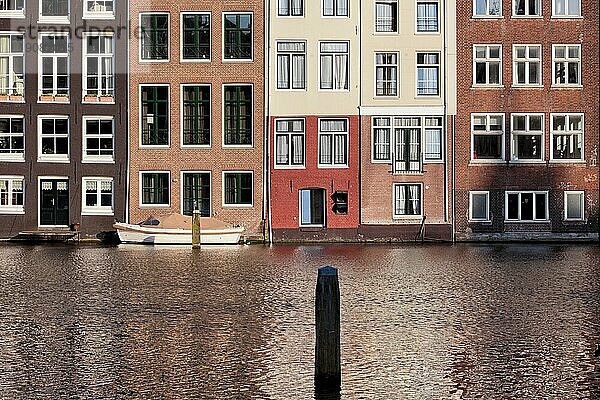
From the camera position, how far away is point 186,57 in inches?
2309

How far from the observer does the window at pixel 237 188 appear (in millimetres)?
58656

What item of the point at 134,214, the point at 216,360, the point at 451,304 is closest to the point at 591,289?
the point at 451,304

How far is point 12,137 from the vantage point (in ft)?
193

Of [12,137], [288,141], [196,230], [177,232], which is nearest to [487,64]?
[288,141]

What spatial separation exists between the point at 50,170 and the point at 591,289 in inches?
1447

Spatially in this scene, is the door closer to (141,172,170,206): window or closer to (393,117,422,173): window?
(141,172,170,206): window

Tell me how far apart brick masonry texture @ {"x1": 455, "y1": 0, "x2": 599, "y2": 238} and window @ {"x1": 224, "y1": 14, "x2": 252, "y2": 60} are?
10483mm

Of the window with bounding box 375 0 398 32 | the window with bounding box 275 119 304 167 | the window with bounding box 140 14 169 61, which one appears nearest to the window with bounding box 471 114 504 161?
the window with bounding box 375 0 398 32

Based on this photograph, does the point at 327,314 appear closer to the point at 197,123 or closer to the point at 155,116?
the point at 197,123

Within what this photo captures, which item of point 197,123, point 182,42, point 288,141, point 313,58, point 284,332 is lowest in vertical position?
point 284,332

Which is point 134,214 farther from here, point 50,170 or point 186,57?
point 186,57

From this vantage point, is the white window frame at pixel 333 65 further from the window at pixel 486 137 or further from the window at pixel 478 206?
the window at pixel 478 206

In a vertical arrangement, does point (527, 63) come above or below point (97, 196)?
above

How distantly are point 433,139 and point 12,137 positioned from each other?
69.0 feet
